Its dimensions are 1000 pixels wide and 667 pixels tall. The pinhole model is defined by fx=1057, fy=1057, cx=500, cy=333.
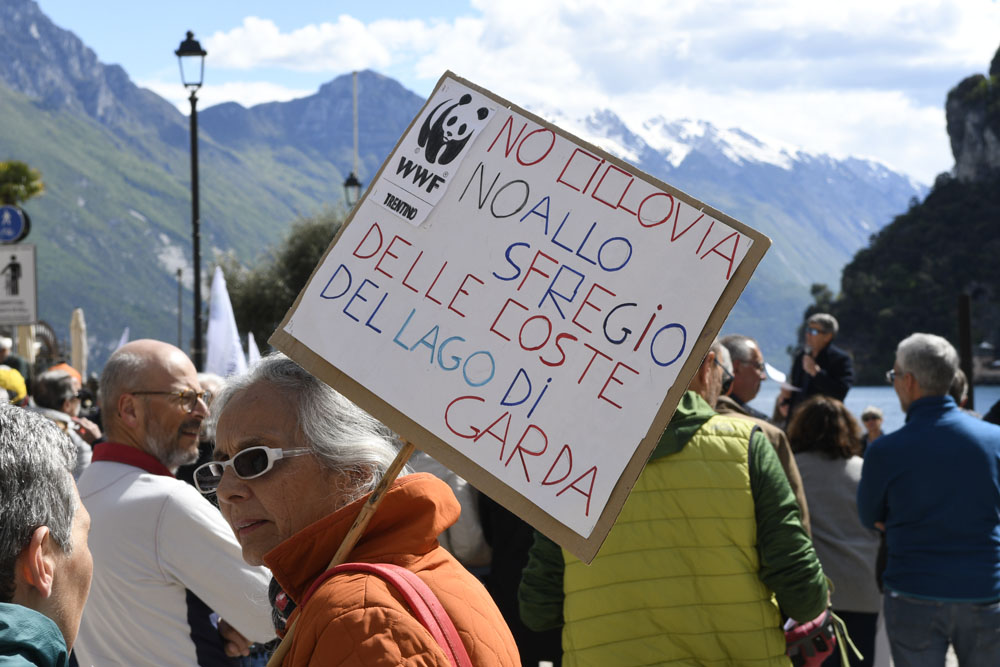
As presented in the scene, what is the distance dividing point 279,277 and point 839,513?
33.2 metres

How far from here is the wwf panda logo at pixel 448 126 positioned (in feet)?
7.56

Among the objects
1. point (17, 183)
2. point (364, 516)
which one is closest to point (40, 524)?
point (364, 516)

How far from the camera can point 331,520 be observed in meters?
2.07

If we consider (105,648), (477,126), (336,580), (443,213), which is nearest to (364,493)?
(336,580)

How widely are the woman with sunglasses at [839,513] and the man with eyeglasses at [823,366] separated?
7.58 ft

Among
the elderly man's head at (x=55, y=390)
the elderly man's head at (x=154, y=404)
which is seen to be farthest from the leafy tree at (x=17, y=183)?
the elderly man's head at (x=154, y=404)

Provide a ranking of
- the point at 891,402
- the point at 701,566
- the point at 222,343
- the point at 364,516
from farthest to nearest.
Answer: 1. the point at 891,402
2. the point at 222,343
3. the point at 701,566
4. the point at 364,516

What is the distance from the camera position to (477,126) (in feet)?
7.59

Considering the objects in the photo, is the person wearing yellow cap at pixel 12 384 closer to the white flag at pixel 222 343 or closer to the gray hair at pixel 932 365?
the white flag at pixel 222 343

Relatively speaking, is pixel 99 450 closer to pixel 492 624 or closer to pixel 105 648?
pixel 105 648

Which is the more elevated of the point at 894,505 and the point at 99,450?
the point at 894,505

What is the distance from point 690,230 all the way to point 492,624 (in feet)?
2.79

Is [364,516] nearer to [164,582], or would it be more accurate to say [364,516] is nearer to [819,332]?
[164,582]

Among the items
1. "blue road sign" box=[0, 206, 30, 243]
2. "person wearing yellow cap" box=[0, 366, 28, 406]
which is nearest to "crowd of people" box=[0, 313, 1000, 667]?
"person wearing yellow cap" box=[0, 366, 28, 406]
